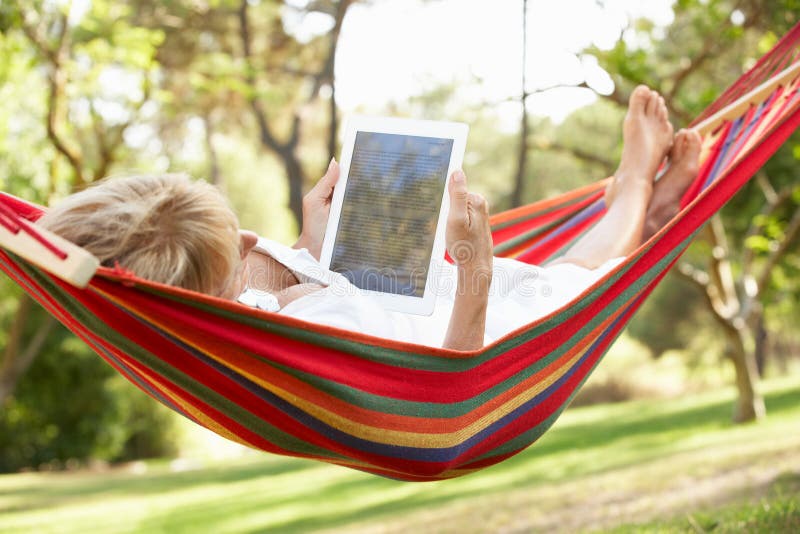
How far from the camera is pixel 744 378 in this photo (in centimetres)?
648

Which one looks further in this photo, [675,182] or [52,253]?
[675,182]

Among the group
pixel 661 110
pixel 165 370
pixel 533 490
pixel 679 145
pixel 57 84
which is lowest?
pixel 533 490

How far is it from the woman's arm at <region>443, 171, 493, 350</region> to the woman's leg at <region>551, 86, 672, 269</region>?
2.33 feet

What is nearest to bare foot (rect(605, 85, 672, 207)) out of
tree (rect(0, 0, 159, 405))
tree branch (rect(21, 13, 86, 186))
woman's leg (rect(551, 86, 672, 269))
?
woman's leg (rect(551, 86, 672, 269))

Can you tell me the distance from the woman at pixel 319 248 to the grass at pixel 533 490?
38.6 inches

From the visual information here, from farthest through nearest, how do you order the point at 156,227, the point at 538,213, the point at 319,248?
the point at 538,213, the point at 319,248, the point at 156,227

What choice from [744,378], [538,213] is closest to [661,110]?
[538,213]

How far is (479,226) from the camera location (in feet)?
4.93

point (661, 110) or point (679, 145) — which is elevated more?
point (661, 110)

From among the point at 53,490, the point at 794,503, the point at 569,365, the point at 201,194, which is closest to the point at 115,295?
the point at 201,194

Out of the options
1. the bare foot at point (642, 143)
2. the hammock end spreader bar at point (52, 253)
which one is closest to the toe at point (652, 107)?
the bare foot at point (642, 143)

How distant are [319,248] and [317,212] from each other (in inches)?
3.1

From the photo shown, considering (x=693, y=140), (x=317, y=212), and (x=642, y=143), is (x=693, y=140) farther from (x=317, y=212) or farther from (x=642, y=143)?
(x=317, y=212)

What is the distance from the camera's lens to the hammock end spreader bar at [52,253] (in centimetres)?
108
